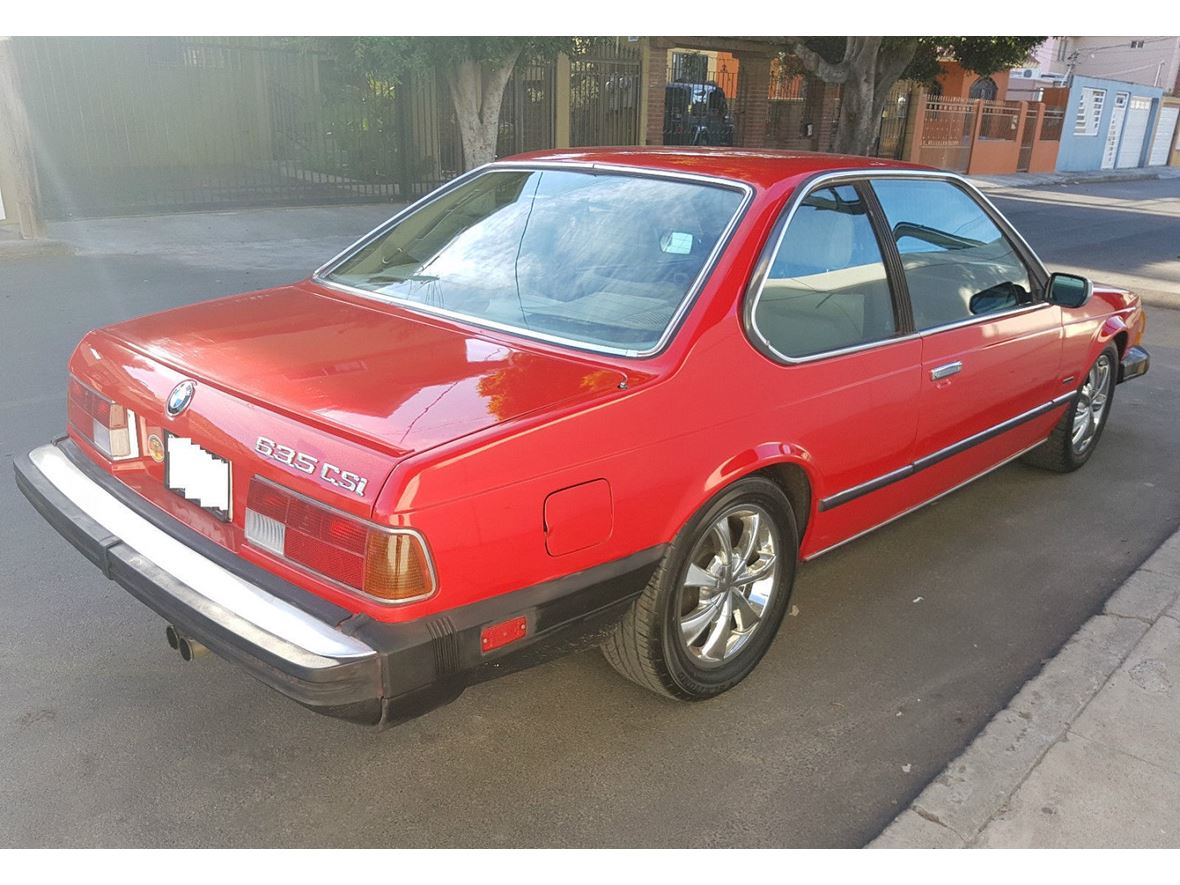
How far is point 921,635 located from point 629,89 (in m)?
17.9

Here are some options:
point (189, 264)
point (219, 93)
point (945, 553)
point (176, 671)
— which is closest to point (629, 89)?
point (219, 93)

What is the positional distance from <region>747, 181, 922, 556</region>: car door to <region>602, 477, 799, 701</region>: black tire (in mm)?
194

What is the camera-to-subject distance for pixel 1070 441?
196 inches

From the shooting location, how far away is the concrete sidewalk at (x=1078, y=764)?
8.19 ft

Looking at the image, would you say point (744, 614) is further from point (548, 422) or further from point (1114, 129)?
point (1114, 129)

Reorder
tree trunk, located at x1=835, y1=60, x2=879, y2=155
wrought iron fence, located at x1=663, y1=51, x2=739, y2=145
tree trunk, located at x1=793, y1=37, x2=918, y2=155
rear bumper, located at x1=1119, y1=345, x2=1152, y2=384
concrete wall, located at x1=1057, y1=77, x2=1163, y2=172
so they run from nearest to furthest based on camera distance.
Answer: rear bumper, located at x1=1119, y1=345, x2=1152, y2=384
tree trunk, located at x1=793, y1=37, x2=918, y2=155
tree trunk, located at x1=835, y1=60, x2=879, y2=155
wrought iron fence, located at x1=663, y1=51, x2=739, y2=145
concrete wall, located at x1=1057, y1=77, x2=1163, y2=172

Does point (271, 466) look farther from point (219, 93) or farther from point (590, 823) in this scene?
point (219, 93)

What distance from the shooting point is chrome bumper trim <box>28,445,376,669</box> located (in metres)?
2.15

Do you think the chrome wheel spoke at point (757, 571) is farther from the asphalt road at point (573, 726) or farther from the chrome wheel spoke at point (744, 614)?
the asphalt road at point (573, 726)

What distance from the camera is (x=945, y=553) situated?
4203 mm

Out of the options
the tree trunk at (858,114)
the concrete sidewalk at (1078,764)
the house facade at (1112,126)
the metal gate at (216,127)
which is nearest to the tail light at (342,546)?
the concrete sidewalk at (1078,764)

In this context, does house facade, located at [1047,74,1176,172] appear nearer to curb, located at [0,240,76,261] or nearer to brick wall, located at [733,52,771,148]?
brick wall, located at [733,52,771,148]

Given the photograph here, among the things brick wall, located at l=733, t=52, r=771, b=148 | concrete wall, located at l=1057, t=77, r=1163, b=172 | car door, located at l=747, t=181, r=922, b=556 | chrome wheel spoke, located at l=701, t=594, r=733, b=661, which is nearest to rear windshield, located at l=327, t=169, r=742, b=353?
car door, located at l=747, t=181, r=922, b=556

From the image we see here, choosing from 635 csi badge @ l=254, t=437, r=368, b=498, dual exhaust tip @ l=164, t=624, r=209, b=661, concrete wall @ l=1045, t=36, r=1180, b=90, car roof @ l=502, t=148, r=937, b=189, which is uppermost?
concrete wall @ l=1045, t=36, r=1180, b=90
